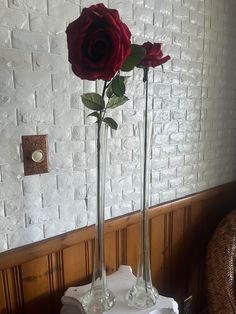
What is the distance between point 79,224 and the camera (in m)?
1.03

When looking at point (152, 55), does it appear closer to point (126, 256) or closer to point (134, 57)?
point (134, 57)

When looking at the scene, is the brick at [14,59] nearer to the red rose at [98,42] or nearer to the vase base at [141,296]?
the red rose at [98,42]

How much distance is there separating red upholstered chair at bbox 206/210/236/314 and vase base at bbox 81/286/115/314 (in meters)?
0.57

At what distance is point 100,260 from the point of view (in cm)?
84

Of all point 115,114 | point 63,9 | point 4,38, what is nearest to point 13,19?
point 4,38

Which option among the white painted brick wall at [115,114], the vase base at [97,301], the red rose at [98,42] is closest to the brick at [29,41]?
the white painted brick wall at [115,114]

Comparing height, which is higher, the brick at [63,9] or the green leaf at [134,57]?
the brick at [63,9]

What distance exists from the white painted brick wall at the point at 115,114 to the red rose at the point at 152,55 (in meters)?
0.29

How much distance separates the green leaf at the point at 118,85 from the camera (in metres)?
0.75

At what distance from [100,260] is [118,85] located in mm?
517

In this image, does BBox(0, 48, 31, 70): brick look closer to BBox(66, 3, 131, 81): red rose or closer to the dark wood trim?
BBox(66, 3, 131, 81): red rose

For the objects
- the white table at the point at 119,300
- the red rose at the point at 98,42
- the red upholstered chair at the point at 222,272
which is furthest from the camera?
the red upholstered chair at the point at 222,272

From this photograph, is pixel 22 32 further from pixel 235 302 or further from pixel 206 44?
pixel 235 302

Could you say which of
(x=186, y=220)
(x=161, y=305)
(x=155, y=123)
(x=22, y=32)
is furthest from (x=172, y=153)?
(x=22, y=32)
